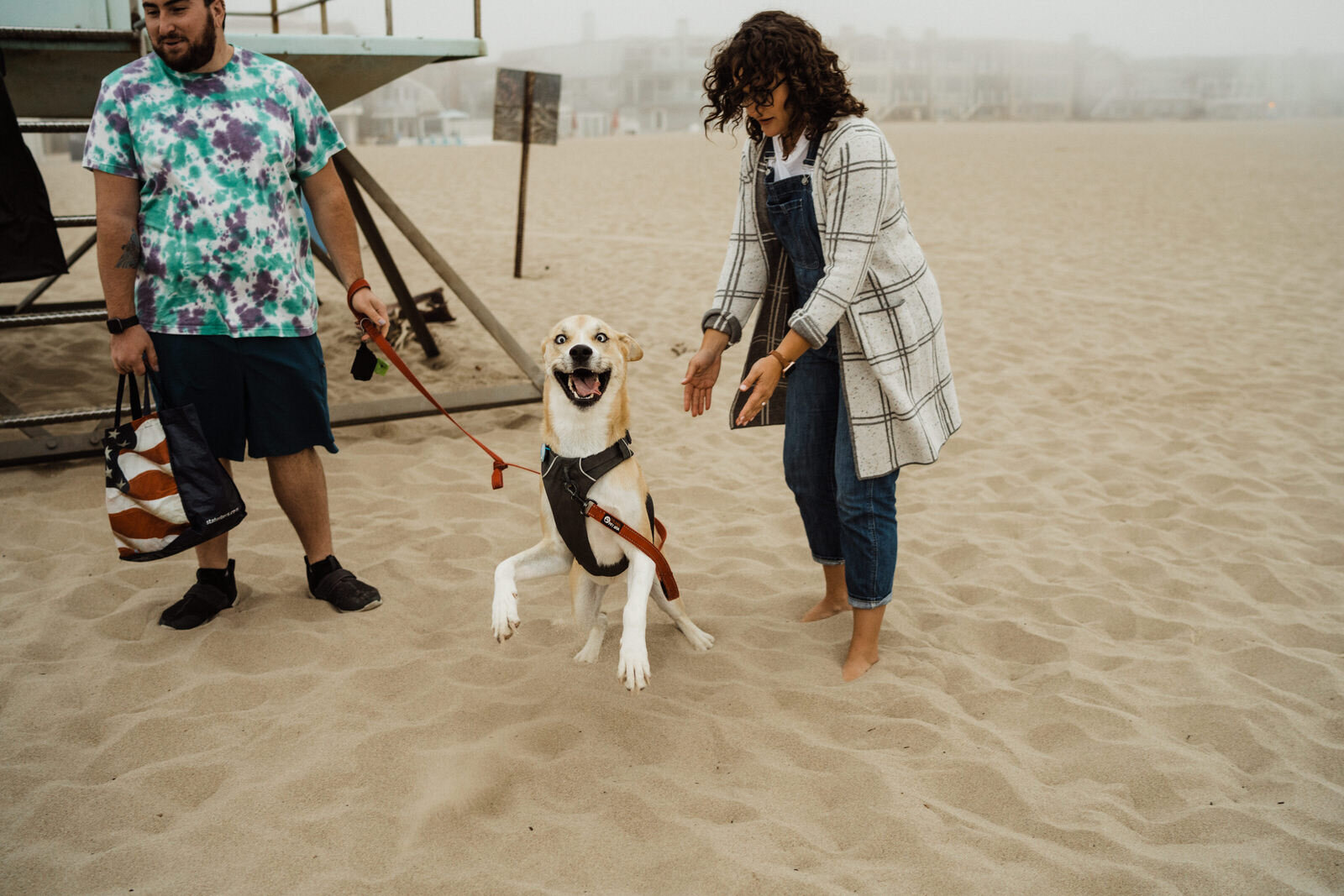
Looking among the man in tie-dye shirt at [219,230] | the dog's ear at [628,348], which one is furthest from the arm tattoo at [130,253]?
the dog's ear at [628,348]

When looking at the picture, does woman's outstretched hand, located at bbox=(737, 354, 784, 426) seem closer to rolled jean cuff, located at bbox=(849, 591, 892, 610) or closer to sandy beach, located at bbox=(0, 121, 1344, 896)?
rolled jean cuff, located at bbox=(849, 591, 892, 610)

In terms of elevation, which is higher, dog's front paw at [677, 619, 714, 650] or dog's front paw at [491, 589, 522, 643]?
dog's front paw at [491, 589, 522, 643]

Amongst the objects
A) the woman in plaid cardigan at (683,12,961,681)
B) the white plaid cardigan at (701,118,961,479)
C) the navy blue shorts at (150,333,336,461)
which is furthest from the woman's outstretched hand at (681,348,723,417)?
the navy blue shorts at (150,333,336,461)

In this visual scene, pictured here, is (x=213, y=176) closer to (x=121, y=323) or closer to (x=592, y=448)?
(x=121, y=323)

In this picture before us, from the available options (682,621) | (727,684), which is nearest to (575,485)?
(682,621)

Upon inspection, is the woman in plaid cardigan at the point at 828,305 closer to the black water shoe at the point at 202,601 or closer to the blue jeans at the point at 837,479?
the blue jeans at the point at 837,479

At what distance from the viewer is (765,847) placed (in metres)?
2.53

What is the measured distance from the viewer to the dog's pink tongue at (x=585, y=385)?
281 cm

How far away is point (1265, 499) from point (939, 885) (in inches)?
145

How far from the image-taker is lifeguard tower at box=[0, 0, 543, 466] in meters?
4.49

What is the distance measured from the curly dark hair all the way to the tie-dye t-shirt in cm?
143

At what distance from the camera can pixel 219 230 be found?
314 cm

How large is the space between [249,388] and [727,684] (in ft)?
6.43

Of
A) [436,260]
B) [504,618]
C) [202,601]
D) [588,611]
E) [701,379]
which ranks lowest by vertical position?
[202,601]
